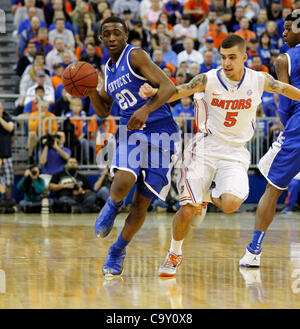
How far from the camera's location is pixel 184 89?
5949 mm

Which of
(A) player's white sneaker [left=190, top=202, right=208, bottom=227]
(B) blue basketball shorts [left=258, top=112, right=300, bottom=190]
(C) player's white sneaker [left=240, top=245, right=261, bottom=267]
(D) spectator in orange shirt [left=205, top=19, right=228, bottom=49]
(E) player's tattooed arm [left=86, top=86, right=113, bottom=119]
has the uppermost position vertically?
(D) spectator in orange shirt [left=205, top=19, right=228, bottom=49]

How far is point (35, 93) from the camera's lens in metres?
13.9

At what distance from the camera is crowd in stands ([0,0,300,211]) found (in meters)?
13.3

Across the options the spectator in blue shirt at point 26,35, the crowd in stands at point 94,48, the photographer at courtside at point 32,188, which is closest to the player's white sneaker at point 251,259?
the crowd in stands at point 94,48

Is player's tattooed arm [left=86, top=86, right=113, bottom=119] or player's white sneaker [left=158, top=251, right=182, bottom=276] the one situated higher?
player's tattooed arm [left=86, top=86, right=113, bottom=119]

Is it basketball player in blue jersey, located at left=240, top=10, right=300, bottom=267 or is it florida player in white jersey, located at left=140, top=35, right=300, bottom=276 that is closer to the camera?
florida player in white jersey, located at left=140, top=35, right=300, bottom=276

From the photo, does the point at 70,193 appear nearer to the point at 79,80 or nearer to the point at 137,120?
the point at 79,80

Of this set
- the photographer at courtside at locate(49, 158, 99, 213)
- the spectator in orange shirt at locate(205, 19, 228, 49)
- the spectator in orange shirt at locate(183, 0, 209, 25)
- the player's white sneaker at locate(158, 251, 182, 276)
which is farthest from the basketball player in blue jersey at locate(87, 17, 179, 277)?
the spectator in orange shirt at locate(183, 0, 209, 25)

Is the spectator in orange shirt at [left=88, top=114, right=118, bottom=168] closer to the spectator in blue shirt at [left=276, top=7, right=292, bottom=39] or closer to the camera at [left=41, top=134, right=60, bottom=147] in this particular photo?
the camera at [left=41, top=134, right=60, bottom=147]

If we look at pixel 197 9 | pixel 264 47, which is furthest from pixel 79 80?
pixel 197 9
